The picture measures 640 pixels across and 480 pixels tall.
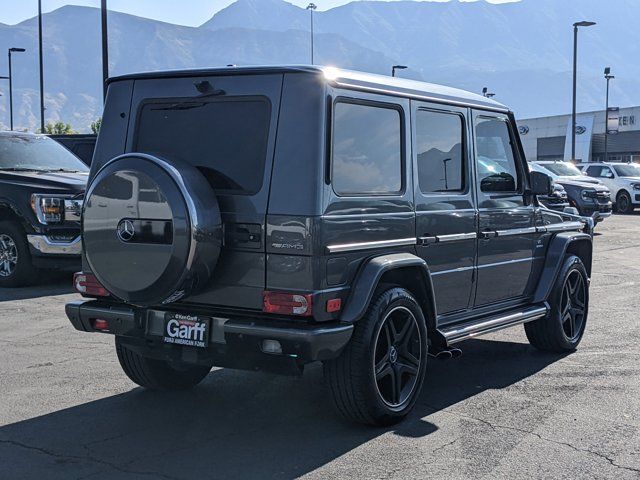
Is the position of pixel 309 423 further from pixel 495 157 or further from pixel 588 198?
pixel 588 198

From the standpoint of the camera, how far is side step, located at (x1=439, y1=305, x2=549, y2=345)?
18.4ft

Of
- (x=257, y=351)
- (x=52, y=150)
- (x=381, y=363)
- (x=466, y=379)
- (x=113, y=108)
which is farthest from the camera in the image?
(x=52, y=150)

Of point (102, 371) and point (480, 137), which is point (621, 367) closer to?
point (480, 137)

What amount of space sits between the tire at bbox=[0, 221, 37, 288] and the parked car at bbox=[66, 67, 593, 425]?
219 inches

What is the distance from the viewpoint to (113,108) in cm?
539

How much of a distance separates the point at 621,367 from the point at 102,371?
402 cm

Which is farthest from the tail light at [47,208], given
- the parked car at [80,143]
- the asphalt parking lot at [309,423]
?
the parked car at [80,143]

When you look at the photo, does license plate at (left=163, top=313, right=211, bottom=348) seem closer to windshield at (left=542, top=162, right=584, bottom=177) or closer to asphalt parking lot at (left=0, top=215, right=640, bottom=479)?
asphalt parking lot at (left=0, top=215, right=640, bottom=479)

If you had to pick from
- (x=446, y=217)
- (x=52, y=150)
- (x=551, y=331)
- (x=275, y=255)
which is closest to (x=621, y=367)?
(x=551, y=331)

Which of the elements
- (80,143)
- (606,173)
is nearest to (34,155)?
(80,143)

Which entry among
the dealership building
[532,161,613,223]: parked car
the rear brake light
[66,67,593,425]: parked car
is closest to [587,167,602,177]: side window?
[532,161,613,223]: parked car

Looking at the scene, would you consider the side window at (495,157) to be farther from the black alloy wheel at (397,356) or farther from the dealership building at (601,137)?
the dealership building at (601,137)

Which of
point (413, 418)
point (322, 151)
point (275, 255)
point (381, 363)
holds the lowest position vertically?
point (413, 418)

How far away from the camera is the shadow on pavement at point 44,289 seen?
10188 millimetres
